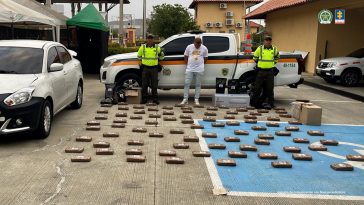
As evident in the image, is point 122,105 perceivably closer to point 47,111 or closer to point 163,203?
point 47,111

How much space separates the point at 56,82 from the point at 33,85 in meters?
1.01

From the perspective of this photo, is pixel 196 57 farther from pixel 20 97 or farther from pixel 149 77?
pixel 20 97

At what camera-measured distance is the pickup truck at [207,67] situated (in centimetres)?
1103

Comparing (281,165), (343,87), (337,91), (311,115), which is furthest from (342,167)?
(343,87)

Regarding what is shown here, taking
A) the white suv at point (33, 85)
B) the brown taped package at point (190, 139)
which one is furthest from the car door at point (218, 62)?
the brown taped package at point (190, 139)

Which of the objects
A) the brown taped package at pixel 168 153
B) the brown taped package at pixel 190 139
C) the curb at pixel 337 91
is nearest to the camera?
the brown taped package at pixel 168 153

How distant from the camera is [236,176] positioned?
17.8ft

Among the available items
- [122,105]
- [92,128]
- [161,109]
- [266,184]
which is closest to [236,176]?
[266,184]

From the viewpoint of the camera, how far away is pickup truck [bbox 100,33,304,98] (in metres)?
11.0

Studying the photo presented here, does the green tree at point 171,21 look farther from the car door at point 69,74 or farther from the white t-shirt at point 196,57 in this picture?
the car door at point 69,74

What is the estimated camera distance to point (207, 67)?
1109 cm

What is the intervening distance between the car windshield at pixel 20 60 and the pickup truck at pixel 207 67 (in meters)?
3.38

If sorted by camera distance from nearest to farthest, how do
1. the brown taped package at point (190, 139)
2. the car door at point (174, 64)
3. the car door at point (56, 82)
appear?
the brown taped package at point (190, 139), the car door at point (56, 82), the car door at point (174, 64)

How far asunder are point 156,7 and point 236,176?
4895 cm
